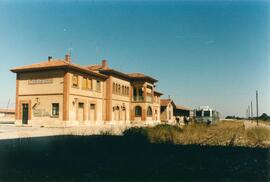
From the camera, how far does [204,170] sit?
696 centimetres

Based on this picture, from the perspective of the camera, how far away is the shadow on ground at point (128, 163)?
616 cm


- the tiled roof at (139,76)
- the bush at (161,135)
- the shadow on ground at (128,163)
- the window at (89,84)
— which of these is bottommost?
the shadow on ground at (128,163)

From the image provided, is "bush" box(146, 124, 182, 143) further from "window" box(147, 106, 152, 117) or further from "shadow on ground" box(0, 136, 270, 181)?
"window" box(147, 106, 152, 117)

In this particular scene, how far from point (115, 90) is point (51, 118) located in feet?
40.7

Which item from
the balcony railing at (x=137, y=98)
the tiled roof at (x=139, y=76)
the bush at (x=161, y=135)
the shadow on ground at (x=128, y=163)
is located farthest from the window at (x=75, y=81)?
the shadow on ground at (x=128, y=163)

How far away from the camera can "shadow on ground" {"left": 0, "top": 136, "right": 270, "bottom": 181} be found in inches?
243

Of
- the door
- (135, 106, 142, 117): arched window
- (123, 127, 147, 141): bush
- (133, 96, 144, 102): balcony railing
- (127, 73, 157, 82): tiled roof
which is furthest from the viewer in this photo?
(133, 96, 144, 102): balcony railing

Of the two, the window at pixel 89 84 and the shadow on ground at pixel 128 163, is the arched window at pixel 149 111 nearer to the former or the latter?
the window at pixel 89 84

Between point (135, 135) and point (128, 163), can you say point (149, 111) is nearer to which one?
point (135, 135)

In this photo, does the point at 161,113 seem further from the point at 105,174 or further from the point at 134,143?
the point at 105,174

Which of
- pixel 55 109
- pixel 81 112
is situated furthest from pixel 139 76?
pixel 55 109

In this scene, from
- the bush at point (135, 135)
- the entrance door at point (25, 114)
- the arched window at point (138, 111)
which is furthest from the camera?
the arched window at point (138, 111)

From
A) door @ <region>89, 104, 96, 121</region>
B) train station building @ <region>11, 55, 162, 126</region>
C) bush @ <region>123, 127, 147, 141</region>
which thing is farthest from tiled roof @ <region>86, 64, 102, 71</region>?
bush @ <region>123, 127, 147, 141</region>

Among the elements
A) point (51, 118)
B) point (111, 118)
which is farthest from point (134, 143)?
point (111, 118)
